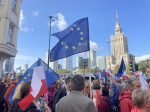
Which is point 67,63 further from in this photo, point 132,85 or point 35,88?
point 35,88

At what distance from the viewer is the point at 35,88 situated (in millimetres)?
2465

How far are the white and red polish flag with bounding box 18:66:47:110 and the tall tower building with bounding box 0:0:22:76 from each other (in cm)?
1374

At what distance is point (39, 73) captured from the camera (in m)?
2.71

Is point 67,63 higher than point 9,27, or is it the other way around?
point 67,63

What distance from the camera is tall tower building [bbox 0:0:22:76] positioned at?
47.5 ft

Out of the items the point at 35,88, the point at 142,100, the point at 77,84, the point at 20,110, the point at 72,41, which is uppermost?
the point at 72,41

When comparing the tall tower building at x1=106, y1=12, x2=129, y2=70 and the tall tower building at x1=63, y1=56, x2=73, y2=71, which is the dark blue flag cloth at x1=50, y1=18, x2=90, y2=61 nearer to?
the tall tower building at x1=106, y1=12, x2=129, y2=70

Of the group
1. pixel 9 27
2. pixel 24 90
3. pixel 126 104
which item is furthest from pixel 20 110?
pixel 9 27

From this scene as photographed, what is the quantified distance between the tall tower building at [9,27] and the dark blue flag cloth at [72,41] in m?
12.1

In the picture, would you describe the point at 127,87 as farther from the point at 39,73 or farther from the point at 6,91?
the point at 6,91

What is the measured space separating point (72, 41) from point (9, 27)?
14237 millimetres

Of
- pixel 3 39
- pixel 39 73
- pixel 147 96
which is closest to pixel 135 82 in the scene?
pixel 147 96

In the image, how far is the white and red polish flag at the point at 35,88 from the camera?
2244 millimetres

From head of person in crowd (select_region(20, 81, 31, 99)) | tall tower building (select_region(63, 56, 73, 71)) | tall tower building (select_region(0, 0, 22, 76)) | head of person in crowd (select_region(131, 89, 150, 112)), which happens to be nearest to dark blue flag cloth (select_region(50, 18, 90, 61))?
head of person in crowd (select_region(20, 81, 31, 99))
